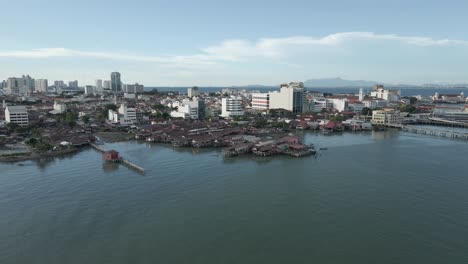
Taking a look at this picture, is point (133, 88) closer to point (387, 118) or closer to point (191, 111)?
point (191, 111)

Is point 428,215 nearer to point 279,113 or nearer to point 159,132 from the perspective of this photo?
point 159,132

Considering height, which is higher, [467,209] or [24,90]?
[24,90]

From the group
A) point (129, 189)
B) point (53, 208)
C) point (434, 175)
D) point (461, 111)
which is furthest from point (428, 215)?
point (461, 111)

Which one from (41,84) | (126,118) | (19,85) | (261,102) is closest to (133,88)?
(41,84)

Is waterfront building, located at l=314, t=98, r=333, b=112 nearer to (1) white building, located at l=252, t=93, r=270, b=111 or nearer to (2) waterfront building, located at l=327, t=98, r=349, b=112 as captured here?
(2) waterfront building, located at l=327, t=98, r=349, b=112

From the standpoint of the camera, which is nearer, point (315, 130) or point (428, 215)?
point (428, 215)

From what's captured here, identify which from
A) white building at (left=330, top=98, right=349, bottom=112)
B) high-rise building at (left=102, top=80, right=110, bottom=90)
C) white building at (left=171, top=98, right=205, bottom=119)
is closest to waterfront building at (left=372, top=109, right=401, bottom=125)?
white building at (left=330, top=98, right=349, bottom=112)

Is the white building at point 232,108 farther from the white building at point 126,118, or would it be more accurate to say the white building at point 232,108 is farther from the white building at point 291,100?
the white building at point 126,118

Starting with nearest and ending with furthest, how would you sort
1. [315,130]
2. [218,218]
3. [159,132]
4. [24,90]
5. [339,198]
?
[218,218] < [339,198] < [159,132] < [315,130] < [24,90]
